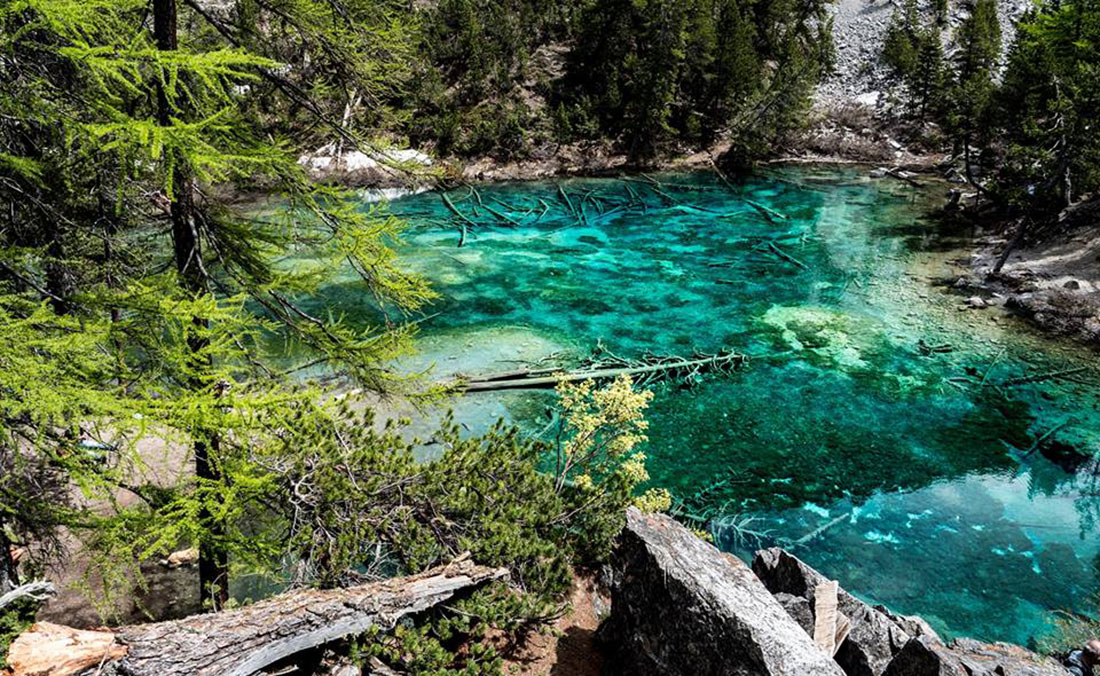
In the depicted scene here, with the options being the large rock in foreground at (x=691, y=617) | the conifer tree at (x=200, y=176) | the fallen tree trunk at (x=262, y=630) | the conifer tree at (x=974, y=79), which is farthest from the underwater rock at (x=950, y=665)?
the conifer tree at (x=974, y=79)

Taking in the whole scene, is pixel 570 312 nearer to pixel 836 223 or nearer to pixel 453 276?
pixel 453 276

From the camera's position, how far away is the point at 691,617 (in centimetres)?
650

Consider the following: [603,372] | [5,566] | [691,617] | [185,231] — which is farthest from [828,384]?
[5,566]

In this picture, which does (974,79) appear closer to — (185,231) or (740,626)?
(740,626)

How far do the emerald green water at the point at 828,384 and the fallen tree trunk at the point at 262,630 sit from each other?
2644 millimetres

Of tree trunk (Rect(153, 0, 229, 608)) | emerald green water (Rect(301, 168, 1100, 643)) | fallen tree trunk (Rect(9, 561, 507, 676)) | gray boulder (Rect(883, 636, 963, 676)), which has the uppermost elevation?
tree trunk (Rect(153, 0, 229, 608))

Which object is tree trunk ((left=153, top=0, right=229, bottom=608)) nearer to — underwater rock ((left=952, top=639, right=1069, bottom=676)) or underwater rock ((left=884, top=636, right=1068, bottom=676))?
underwater rock ((left=884, top=636, right=1068, bottom=676))

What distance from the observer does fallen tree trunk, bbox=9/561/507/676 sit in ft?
16.3

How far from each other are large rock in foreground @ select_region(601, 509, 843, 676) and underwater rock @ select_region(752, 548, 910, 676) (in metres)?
1.17

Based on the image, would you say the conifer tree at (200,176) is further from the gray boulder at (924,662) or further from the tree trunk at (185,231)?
the gray boulder at (924,662)

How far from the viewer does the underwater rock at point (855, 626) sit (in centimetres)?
723

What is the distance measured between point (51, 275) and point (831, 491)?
1443cm

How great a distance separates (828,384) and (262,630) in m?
15.3

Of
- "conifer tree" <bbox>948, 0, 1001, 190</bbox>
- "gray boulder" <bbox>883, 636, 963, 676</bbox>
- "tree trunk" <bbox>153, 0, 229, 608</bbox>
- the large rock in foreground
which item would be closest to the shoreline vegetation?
"tree trunk" <bbox>153, 0, 229, 608</bbox>
